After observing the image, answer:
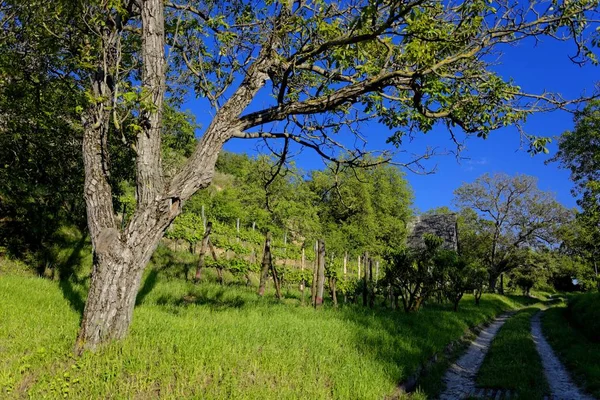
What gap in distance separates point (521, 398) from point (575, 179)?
2339 centimetres

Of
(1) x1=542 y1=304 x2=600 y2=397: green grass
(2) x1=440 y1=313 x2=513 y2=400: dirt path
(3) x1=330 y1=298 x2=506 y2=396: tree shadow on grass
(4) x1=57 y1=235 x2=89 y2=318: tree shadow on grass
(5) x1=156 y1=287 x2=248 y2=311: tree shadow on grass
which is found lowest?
(2) x1=440 y1=313 x2=513 y2=400: dirt path

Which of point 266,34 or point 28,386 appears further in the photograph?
point 266,34

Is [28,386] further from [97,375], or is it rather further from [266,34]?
[266,34]

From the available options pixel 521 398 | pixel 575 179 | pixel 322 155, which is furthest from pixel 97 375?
pixel 575 179

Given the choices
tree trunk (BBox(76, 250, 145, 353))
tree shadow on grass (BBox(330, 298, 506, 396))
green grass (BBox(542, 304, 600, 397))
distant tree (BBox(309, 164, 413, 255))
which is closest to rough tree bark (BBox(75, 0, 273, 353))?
tree trunk (BBox(76, 250, 145, 353))

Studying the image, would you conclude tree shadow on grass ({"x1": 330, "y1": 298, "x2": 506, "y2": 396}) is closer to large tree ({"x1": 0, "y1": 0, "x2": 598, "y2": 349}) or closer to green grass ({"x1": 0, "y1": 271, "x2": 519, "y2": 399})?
green grass ({"x1": 0, "y1": 271, "x2": 519, "y2": 399})

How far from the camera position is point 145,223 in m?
5.11

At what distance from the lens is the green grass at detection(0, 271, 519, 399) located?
4.26 m

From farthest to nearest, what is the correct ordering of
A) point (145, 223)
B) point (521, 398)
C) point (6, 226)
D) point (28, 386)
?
1. point (6, 226)
2. point (521, 398)
3. point (145, 223)
4. point (28, 386)

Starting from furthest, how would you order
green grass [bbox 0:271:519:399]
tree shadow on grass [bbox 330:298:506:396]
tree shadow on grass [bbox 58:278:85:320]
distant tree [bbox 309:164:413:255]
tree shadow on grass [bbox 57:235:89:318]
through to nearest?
distant tree [bbox 309:164:413:255], tree shadow on grass [bbox 57:235:89:318], tree shadow on grass [bbox 58:278:85:320], tree shadow on grass [bbox 330:298:506:396], green grass [bbox 0:271:519:399]

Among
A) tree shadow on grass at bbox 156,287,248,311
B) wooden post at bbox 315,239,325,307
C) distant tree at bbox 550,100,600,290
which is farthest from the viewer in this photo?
distant tree at bbox 550,100,600,290

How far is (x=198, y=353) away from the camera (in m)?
4.90

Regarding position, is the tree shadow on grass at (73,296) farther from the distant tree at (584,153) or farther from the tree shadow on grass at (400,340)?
the distant tree at (584,153)

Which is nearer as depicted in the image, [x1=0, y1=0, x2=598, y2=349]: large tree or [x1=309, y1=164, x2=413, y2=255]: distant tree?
[x1=0, y1=0, x2=598, y2=349]: large tree
